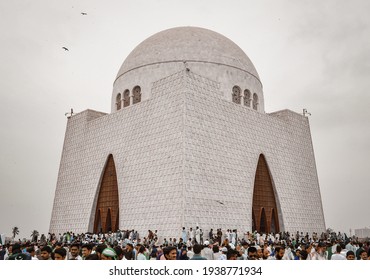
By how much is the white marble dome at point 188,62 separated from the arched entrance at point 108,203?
4788mm

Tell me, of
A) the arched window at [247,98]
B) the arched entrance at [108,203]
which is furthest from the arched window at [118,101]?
the arched window at [247,98]

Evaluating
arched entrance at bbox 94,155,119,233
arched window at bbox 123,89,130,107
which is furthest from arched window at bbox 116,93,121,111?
arched entrance at bbox 94,155,119,233

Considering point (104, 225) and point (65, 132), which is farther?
point (65, 132)

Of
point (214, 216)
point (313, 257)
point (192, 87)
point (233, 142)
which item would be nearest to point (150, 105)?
point (192, 87)

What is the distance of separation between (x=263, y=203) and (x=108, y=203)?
8448 mm

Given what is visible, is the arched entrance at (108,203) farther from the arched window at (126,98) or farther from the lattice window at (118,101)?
the lattice window at (118,101)

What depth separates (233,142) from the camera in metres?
21.3

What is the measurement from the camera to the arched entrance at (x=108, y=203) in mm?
21928

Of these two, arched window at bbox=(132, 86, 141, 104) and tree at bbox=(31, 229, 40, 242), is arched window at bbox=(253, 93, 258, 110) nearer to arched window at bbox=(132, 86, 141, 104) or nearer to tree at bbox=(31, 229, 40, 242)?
arched window at bbox=(132, 86, 141, 104)

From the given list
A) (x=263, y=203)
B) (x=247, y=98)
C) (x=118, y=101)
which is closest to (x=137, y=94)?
(x=118, y=101)

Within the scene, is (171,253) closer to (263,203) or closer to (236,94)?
(263,203)

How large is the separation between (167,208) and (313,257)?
1157 cm
